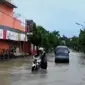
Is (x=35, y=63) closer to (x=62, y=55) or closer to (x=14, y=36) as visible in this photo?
(x=62, y=55)

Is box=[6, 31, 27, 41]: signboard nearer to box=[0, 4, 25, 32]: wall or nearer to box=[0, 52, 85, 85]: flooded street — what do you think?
box=[0, 4, 25, 32]: wall

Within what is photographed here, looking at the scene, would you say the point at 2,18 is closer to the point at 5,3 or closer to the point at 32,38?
the point at 5,3

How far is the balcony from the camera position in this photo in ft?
178

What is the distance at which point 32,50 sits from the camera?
85312 millimetres

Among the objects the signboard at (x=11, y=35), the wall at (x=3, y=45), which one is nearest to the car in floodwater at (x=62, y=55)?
the signboard at (x=11, y=35)

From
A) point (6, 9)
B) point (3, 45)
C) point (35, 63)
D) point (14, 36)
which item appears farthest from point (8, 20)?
point (35, 63)

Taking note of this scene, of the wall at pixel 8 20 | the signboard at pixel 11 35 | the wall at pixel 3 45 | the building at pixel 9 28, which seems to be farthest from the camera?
the wall at pixel 3 45

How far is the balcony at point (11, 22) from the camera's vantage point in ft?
178

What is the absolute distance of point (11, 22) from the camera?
60281 millimetres

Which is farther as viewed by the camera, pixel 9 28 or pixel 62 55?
pixel 9 28

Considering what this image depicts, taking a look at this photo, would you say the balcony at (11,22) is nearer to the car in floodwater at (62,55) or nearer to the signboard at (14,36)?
the signboard at (14,36)

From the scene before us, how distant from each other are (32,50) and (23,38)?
53.5ft

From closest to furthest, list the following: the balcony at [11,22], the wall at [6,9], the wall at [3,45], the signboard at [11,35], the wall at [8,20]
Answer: the signboard at [11,35] → the balcony at [11,22] → the wall at [8,20] → the wall at [3,45] → the wall at [6,9]

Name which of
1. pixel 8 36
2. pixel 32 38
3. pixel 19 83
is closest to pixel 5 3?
pixel 8 36
